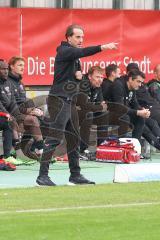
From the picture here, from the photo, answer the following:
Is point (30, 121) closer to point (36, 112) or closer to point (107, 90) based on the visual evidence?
point (36, 112)

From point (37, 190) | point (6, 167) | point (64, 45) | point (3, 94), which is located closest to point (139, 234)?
point (37, 190)

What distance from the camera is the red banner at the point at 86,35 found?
63.3ft

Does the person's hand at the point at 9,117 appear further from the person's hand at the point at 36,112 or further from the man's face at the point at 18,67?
the man's face at the point at 18,67

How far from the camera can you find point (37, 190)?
13.1m


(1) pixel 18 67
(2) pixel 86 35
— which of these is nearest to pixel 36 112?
(1) pixel 18 67

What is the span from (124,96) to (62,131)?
5.48 m

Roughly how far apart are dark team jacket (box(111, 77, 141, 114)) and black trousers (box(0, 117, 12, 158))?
2.58 m

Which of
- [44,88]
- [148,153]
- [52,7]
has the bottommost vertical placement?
[148,153]

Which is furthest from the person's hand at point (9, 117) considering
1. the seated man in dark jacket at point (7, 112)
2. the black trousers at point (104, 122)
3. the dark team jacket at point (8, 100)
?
the black trousers at point (104, 122)

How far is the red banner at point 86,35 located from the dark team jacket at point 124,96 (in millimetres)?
1575

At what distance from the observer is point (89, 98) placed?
61.5 feet

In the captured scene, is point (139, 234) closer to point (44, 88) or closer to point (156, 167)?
point (156, 167)

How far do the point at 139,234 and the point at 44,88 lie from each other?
10743mm

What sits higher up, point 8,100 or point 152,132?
point 8,100
